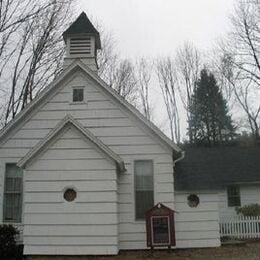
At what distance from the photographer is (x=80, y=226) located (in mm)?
15336

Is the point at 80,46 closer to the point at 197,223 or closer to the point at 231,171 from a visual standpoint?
the point at 197,223

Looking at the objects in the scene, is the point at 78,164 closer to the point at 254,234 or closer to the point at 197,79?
the point at 254,234

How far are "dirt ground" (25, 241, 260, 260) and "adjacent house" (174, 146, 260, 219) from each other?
5027mm

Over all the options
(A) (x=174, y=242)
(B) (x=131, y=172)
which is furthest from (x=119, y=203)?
(A) (x=174, y=242)

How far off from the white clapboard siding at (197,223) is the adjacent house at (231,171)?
3.59 m

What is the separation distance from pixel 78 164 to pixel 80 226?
82.2 inches

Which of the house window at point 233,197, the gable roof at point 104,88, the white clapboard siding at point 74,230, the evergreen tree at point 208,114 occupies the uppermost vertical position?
the evergreen tree at point 208,114

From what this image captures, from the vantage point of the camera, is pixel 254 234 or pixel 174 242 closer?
pixel 174 242

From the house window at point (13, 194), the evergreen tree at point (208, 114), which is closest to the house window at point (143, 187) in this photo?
the house window at point (13, 194)

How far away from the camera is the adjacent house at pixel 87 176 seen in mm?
15391

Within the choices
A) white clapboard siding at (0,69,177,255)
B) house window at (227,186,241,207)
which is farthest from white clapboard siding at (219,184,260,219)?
white clapboard siding at (0,69,177,255)

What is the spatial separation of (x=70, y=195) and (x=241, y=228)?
8863 mm

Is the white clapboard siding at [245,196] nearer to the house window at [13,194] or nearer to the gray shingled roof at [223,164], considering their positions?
the gray shingled roof at [223,164]

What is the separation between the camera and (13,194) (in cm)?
1752
